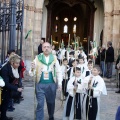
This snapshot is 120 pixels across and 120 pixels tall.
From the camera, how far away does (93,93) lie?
644 centimetres

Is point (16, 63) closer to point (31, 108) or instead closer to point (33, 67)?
point (33, 67)

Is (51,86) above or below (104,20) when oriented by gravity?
below

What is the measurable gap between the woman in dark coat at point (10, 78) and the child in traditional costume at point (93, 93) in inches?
61.6

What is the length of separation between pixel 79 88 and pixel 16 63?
1584 millimetres

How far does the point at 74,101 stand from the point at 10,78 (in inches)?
62.9

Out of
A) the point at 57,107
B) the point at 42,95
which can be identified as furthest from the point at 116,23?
the point at 42,95

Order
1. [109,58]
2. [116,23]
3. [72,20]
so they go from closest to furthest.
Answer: [109,58]
[116,23]
[72,20]

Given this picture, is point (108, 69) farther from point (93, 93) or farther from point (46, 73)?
point (46, 73)

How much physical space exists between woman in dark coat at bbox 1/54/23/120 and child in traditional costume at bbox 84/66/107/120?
156 centimetres

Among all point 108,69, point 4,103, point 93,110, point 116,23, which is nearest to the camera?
point 4,103

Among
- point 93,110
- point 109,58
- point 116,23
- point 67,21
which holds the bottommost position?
point 93,110

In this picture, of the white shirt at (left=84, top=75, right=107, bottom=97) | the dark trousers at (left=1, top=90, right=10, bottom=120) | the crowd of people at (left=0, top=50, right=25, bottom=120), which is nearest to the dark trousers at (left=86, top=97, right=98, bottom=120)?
the white shirt at (left=84, top=75, right=107, bottom=97)

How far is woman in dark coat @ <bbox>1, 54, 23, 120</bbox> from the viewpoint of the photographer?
610cm

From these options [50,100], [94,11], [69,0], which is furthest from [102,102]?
[69,0]
